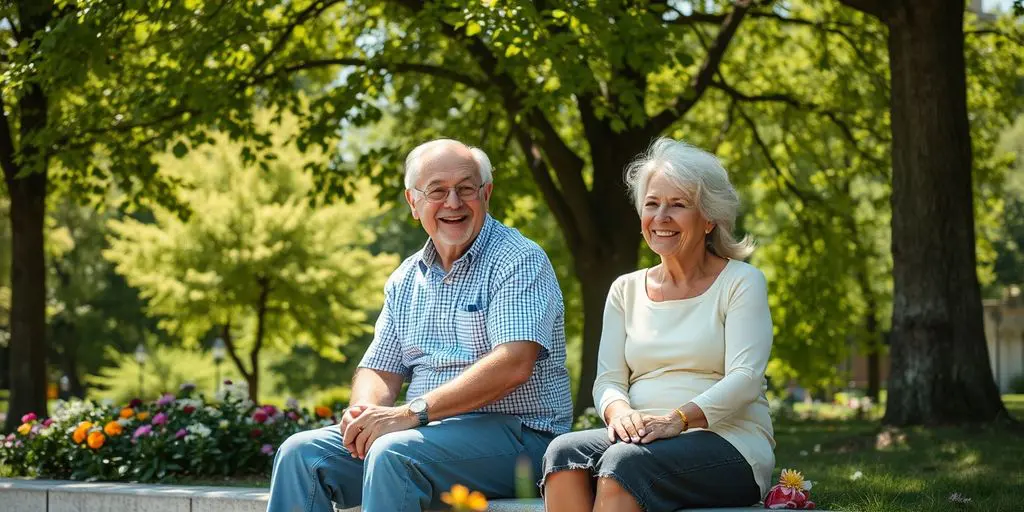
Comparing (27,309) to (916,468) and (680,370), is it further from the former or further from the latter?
(680,370)

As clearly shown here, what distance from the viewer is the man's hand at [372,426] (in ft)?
13.3

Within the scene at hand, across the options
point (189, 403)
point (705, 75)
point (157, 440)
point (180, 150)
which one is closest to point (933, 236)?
point (705, 75)

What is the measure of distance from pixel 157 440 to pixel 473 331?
135 inches

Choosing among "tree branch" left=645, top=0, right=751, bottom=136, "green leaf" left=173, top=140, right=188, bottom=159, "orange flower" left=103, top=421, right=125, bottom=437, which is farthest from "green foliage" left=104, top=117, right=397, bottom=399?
"orange flower" left=103, top=421, right=125, bottom=437

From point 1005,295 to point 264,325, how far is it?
29.9 meters

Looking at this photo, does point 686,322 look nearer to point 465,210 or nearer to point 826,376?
point 465,210

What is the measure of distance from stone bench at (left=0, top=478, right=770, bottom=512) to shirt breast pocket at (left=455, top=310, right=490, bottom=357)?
1541 millimetres

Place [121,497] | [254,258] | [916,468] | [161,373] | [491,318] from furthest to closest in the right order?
[161,373]
[254,258]
[916,468]
[121,497]
[491,318]

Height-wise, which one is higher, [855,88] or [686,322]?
[855,88]

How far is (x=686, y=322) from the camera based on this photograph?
407 centimetres

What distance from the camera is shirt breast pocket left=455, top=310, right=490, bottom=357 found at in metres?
4.31

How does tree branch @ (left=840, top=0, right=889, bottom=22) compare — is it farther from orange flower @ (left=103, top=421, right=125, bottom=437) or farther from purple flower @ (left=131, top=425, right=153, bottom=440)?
orange flower @ (left=103, top=421, right=125, bottom=437)

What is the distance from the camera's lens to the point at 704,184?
4.08 meters

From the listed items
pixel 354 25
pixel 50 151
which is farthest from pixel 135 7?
pixel 354 25
